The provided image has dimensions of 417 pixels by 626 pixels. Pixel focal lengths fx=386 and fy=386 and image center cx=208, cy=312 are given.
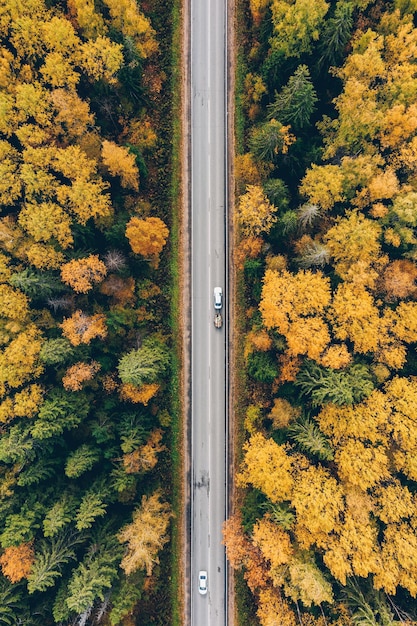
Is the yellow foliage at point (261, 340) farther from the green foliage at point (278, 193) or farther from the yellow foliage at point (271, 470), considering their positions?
the green foliage at point (278, 193)

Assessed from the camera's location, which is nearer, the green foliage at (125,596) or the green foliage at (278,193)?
the green foliage at (125,596)

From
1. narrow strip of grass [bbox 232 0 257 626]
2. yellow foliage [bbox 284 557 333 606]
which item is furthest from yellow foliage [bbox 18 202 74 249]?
yellow foliage [bbox 284 557 333 606]

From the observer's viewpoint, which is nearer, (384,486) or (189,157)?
→ (384,486)

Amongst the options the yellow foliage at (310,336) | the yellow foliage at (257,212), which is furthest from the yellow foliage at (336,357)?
the yellow foliage at (257,212)

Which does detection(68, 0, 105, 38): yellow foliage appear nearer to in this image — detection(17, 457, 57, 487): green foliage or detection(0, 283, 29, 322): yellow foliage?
detection(0, 283, 29, 322): yellow foliage

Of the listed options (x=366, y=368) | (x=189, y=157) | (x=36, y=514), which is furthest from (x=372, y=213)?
(x=36, y=514)

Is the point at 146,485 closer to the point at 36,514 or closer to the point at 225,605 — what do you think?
the point at 36,514

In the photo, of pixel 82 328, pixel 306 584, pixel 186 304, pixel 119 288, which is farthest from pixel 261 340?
pixel 306 584
